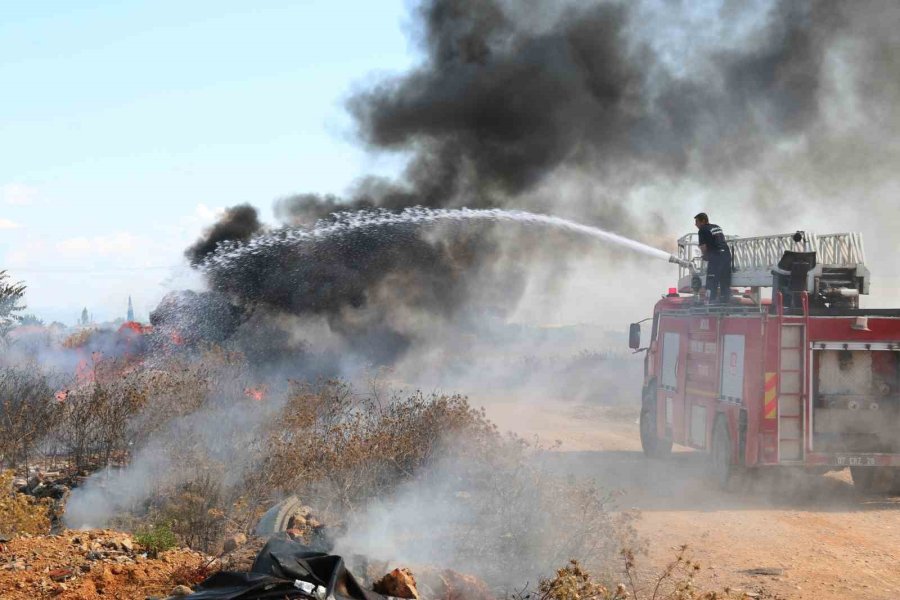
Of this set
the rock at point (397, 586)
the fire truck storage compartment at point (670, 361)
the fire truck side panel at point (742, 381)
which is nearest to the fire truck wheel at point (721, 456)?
the fire truck side panel at point (742, 381)

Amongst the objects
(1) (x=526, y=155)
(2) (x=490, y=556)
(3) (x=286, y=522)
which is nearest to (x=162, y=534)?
(3) (x=286, y=522)

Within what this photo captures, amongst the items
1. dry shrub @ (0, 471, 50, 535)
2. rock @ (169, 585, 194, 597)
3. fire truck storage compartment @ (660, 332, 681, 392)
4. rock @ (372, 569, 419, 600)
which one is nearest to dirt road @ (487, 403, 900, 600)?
fire truck storage compartment @ (660, 332, 681, 392)

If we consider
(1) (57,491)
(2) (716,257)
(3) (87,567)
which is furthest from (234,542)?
(2) (716,257)

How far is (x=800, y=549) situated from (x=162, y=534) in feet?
20.5

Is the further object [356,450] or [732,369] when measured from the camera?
[732,369]

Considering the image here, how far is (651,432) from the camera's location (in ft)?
51.3

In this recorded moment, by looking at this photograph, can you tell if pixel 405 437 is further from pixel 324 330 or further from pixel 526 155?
pixel 526 155

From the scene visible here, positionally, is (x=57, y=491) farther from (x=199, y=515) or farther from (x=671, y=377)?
(x=671, y=377)

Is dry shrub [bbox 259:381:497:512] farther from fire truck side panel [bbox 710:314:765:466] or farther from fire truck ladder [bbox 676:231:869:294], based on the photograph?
fire truck ladder [bbox 676:231:869:294]

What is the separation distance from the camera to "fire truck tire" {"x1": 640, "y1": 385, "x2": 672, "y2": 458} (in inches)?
611

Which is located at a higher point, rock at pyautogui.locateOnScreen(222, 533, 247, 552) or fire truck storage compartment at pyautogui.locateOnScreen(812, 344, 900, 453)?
fire truck storage compartment at pyautogui.locateOnScreen(812, 344, 900, 453)

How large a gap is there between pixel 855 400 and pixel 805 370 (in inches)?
29.2

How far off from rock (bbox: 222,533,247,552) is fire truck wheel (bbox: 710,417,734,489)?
664cm

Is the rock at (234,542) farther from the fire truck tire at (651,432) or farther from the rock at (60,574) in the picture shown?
the fire truck tire at (651,432)
